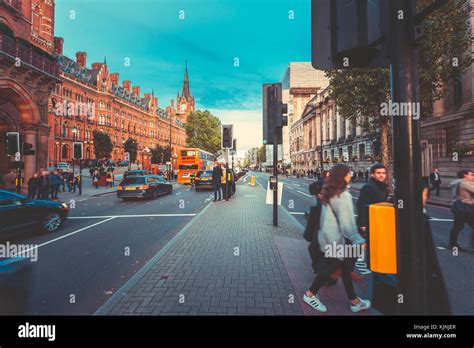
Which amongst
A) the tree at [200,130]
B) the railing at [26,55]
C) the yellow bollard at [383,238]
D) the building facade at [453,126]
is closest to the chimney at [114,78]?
the tree at [200,130]

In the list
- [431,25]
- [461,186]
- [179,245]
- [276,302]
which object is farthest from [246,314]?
[431,25]

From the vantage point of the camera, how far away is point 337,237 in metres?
3.26

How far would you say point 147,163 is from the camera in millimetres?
74938

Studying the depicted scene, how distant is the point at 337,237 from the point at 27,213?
792 centimetres

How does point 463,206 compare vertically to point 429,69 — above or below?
below

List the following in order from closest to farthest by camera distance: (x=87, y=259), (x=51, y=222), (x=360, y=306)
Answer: (x=360, y=306)
(x=87, y=259)
(x=51, y=222)

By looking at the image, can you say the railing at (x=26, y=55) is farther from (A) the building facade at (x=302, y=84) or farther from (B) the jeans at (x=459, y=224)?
(A) the building facade at (x=302, y=84)

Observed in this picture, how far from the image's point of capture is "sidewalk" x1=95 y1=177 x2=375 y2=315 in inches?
124

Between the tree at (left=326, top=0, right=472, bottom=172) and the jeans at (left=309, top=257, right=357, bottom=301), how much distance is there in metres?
17.4

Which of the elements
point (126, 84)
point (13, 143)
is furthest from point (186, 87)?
point (13, 143)

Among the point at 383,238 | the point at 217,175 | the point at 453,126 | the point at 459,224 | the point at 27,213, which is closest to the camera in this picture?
the point at 383,238

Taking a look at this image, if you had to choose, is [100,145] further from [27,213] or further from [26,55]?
[27,213]
